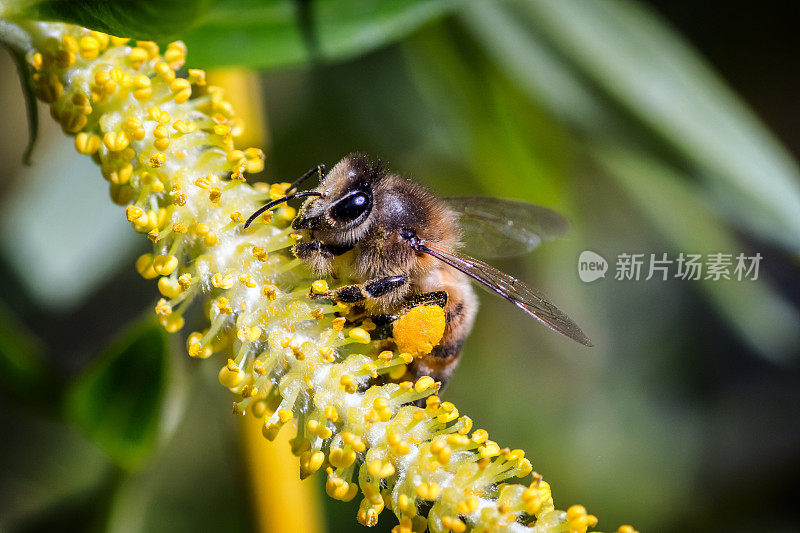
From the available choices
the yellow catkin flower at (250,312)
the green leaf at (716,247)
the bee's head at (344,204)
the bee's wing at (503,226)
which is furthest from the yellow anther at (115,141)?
the green leaf at (716,247)

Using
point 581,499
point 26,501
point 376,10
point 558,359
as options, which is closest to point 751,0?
point 558,359

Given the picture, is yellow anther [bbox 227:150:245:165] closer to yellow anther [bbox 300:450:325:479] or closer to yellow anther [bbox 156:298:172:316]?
yellow anther [bbox 156:298:172:316]

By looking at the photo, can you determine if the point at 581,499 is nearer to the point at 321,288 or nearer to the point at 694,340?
the point at 694,340

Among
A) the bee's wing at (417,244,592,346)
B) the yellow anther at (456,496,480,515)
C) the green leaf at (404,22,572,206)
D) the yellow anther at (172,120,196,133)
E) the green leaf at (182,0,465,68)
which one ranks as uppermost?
the green leaf at (404,22,572,206)

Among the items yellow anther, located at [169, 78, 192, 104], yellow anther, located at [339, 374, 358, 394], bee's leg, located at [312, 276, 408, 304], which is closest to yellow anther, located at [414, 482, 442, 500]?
yellow anther, located at [339, 374, 358, 394]

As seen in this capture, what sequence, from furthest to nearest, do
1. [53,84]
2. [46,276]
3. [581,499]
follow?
[581,499], [46,276], [53,84]

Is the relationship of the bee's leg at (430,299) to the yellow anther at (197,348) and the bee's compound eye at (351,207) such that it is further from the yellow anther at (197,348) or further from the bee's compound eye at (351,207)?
the yellow anther at (197,348)

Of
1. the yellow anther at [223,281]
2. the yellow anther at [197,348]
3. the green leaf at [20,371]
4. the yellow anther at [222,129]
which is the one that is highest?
the yellow anther at [222,129]

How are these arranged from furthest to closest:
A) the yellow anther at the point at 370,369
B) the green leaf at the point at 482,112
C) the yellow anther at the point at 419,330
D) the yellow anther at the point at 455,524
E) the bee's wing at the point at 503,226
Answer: the green leaf at the point at 482,112, the bee's wing at the point at 503,226, the yellow anther at the point at 419,330, the yellow anther at the point at 370,369, the yellow anther at the point at 455,524
